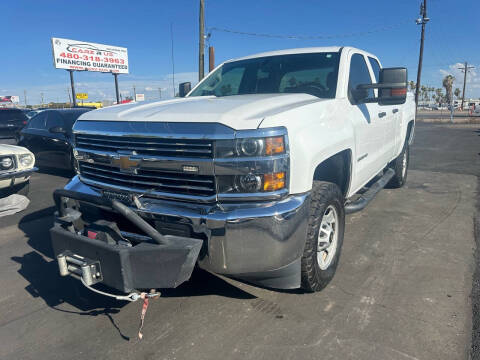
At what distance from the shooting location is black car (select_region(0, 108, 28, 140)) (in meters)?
14.6

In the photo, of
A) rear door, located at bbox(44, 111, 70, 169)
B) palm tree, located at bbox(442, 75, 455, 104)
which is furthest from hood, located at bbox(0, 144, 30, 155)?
palm tree, located at bbox(442, 75, 455, 104)

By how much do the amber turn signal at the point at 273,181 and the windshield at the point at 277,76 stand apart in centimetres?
154

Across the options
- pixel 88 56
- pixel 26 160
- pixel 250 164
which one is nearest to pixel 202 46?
pixel 26 160

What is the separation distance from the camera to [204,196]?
238 cm

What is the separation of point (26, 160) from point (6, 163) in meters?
0.31

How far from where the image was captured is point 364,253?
12.4 ft

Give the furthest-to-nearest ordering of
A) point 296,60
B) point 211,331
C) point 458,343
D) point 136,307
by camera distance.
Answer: point 296,60, point 136,307, point 211,331, point 458,343

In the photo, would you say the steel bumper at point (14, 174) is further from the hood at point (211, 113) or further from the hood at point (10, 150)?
the hood at point (211, 113)

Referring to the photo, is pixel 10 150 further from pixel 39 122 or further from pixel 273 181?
pixel 273 181

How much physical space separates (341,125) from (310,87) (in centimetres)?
73

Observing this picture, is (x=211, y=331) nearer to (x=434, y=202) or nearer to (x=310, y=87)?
(x=310, y=87)

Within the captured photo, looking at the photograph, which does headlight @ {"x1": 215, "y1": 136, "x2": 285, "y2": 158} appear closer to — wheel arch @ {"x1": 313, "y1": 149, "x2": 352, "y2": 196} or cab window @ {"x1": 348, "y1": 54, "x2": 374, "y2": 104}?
wheel arch @ {"x1": 313, "y1": 149, "x2": 352, "y2": 196}

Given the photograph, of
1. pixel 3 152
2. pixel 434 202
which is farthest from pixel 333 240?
pixel 3 152

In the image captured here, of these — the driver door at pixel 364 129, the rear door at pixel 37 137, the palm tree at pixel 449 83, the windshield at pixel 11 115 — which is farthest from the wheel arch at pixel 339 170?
the palm tree at pixel 449 83
